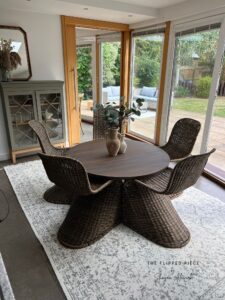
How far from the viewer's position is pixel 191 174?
5.89ft

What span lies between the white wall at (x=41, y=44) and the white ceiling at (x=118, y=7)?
0.44 ft

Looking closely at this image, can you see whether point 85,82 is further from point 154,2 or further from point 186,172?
point 186,172

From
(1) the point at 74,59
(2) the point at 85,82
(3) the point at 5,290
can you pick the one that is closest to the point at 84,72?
(2) the point at 85,82

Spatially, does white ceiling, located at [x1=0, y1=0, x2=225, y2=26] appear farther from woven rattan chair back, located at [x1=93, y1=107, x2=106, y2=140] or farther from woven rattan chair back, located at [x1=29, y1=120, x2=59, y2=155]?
woven rattan chair back, located at [x1=29, y1=120, x2=59, y2=155]

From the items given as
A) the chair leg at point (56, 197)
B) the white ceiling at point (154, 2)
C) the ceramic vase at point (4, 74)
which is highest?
the white ceiling at point (154, 2)

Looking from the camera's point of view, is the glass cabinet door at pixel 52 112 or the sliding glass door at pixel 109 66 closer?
the glass cabinet door at pixel 52 112

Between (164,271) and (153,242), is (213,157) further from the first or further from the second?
(164,271)

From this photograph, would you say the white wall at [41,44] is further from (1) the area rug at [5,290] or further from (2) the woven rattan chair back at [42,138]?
(1) the area rug at [5,290]

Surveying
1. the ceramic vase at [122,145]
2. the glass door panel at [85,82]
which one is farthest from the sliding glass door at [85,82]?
the ceramic vase at [122,145]

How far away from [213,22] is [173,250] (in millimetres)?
2790

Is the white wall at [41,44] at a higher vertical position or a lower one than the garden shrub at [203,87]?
higher

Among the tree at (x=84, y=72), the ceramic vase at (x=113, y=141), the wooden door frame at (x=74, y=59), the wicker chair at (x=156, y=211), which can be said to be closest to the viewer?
the wicker chair at (x=156, y=211)

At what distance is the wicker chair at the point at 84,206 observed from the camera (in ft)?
5.72

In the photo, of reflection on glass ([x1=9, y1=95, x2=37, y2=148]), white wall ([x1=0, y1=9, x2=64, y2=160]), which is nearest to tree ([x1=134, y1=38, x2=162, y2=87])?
white wall ([x1=0, y1=9, x2=64, y2=160])
